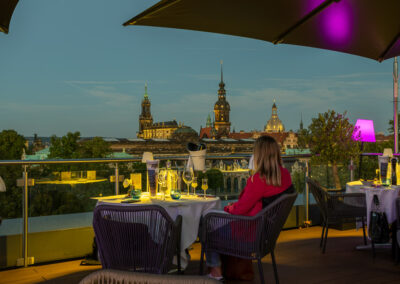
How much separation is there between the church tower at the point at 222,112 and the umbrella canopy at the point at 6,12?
447ft

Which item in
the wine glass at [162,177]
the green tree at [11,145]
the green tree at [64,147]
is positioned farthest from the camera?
the green tree at [64,147]

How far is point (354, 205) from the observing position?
4.79 metres

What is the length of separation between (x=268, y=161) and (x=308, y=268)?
1.56m

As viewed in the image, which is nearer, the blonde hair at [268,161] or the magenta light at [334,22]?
the blonde hair at [268,161]

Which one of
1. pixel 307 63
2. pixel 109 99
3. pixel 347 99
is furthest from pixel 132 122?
pixel 347 99

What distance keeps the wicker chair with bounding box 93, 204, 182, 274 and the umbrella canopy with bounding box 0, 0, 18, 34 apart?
6.12ft

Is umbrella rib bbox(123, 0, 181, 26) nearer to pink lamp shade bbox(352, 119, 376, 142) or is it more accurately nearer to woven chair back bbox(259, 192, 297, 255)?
woven chair back bbox(259, 192, 297, 255)

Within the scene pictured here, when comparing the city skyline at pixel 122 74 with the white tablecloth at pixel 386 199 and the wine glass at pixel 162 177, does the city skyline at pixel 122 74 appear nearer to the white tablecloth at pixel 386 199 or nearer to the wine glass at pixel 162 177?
the white tablecloth at pixel 386 199


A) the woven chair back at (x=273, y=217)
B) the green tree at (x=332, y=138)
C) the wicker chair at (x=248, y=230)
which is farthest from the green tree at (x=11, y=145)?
the woven chair back at (x=273, y=217)

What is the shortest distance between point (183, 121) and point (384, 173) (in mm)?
129774

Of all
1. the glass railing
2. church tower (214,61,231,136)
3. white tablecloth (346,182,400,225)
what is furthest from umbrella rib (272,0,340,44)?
church tower (214,61,231,136)

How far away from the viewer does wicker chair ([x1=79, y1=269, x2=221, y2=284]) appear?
105cm

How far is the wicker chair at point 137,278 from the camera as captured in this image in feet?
3.44

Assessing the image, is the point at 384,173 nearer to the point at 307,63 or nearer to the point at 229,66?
the point at 307,63
